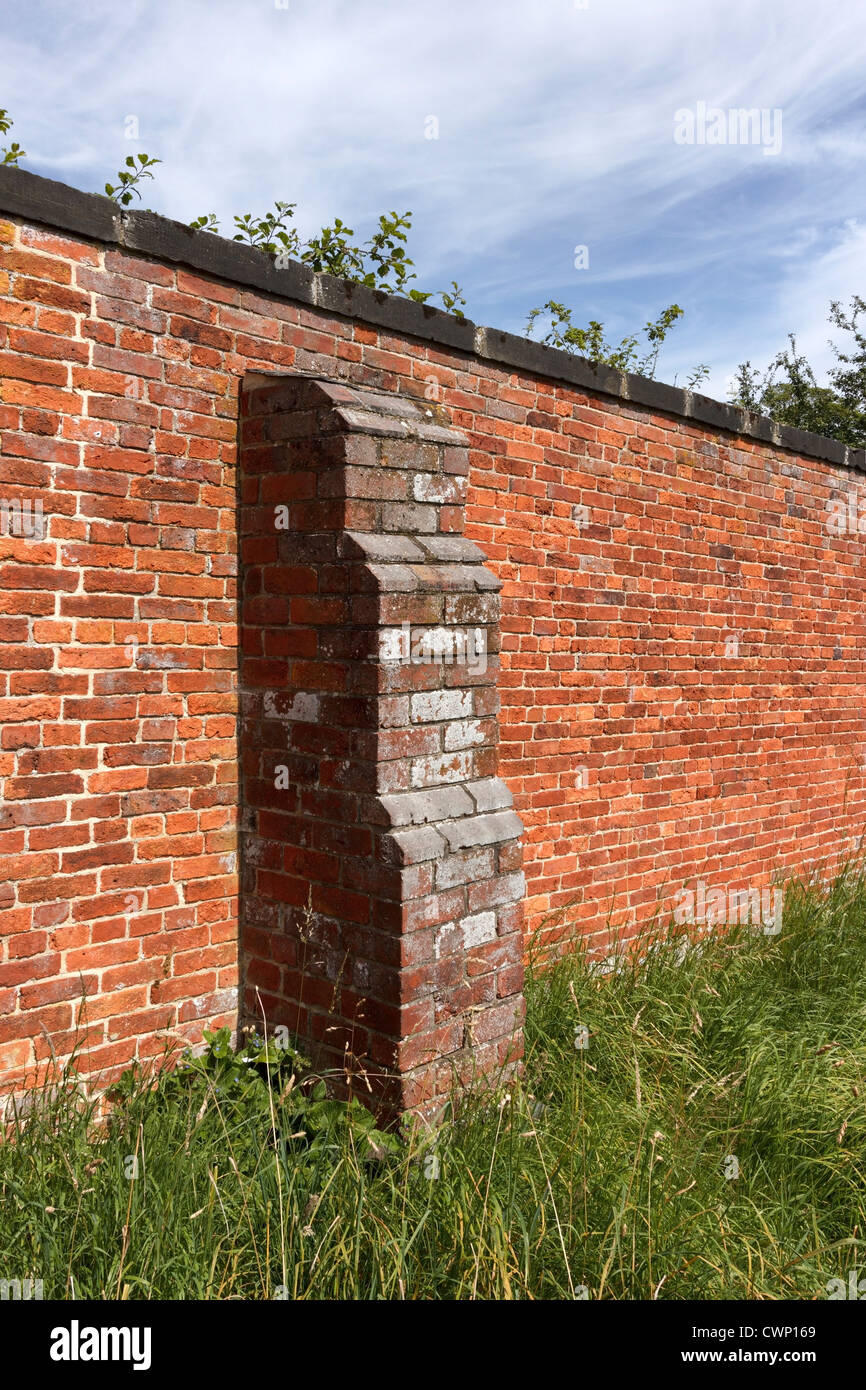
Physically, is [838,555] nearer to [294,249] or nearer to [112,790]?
[294,249]

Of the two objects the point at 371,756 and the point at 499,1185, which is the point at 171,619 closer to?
the point at 371,756

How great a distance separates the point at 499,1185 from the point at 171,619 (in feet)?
6.42

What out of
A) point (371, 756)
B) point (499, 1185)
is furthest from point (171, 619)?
point (499, 1185)

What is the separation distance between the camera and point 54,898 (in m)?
2.83

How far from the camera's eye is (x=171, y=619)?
3098 millimetres

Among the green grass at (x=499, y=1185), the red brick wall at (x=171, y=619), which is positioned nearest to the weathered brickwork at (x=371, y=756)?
the red brick wall at (x=171, y=619)

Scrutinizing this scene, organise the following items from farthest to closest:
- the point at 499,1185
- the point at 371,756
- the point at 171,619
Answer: the point at 171,619, the point at 371,756, the point at 499,1185

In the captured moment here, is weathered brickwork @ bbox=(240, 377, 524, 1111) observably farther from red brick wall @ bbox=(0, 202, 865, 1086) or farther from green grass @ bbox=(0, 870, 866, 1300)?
green grass @ bbox=(0, 870, 866, 1300)

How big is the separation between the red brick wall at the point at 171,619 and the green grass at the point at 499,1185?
1.49 ft

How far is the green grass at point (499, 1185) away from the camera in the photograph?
2.17 metres

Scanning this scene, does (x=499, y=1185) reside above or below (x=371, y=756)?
below

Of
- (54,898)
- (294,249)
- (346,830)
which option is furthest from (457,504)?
(294,249)

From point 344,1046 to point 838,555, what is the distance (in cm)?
552

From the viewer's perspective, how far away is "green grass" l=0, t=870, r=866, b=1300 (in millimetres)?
2166
